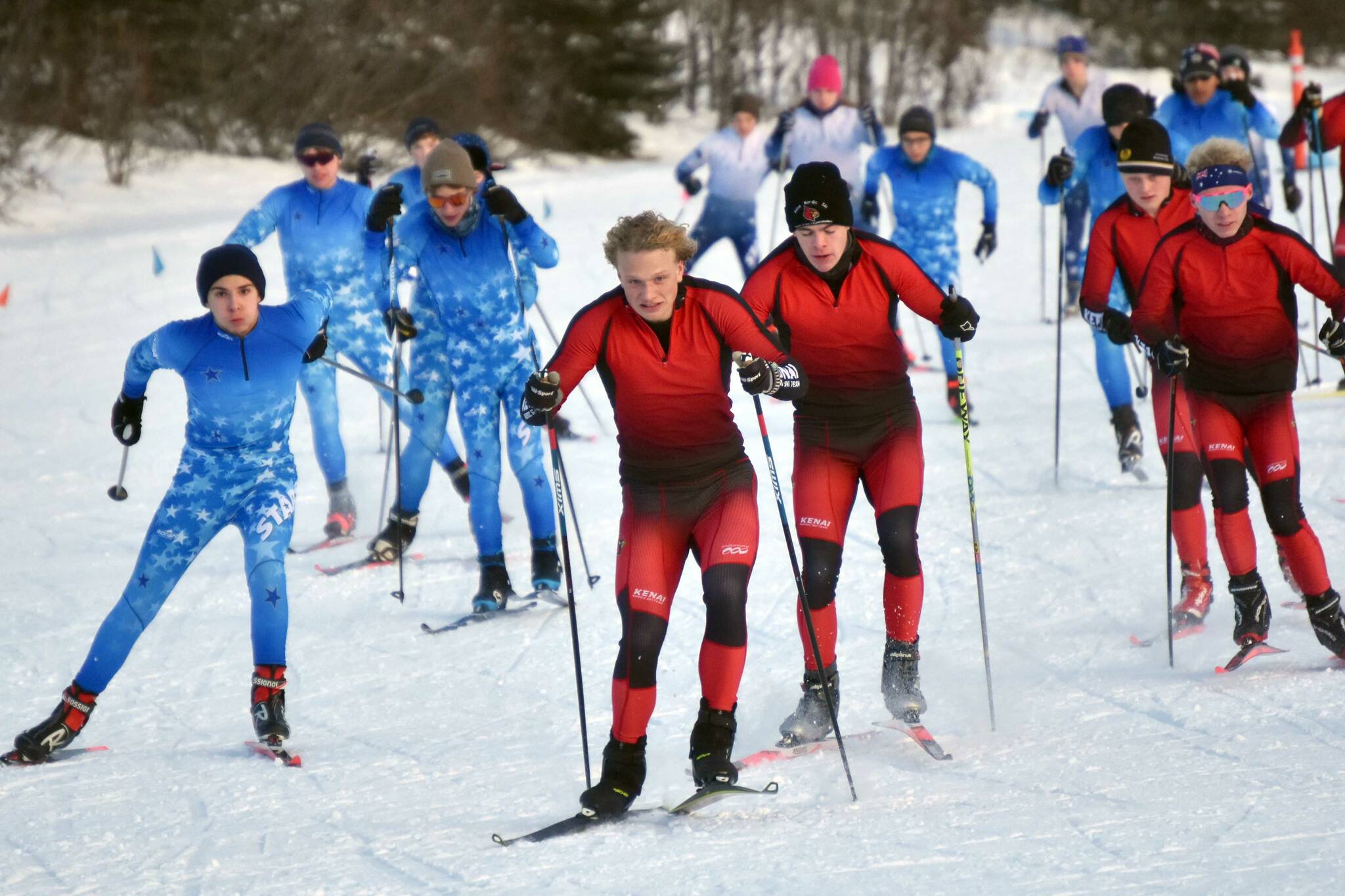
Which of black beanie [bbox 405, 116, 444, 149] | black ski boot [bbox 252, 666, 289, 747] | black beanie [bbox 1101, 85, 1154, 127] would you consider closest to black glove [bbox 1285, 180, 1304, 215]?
black beanie [bbox 1101, 85, 1154, 127]

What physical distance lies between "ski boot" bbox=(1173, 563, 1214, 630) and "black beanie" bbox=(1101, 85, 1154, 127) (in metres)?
2.62

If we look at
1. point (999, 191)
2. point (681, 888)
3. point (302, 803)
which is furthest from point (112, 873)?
point (999, 191)

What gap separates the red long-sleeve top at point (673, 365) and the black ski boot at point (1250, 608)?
2.00m

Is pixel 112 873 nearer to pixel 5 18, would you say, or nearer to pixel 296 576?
pixel 296 576

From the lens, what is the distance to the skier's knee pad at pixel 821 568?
Result: 4711mm

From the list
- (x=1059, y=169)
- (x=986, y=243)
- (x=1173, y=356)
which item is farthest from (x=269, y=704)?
(x=986, y=243)

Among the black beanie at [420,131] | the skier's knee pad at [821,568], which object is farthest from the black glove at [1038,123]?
the skier's knee pad at [821,568]

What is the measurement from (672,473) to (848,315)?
0.80 metres

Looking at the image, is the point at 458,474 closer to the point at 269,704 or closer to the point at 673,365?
the point at 269,704

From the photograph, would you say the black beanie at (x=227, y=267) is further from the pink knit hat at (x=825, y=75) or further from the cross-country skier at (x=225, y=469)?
the pink knit hat at (x=825, y=75)

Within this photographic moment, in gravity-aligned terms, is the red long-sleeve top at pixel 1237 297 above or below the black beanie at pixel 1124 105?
below

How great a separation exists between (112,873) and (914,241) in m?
6.87

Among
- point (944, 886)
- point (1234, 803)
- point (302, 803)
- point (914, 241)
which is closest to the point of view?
point (944, 886)

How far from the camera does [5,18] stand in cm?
1955
